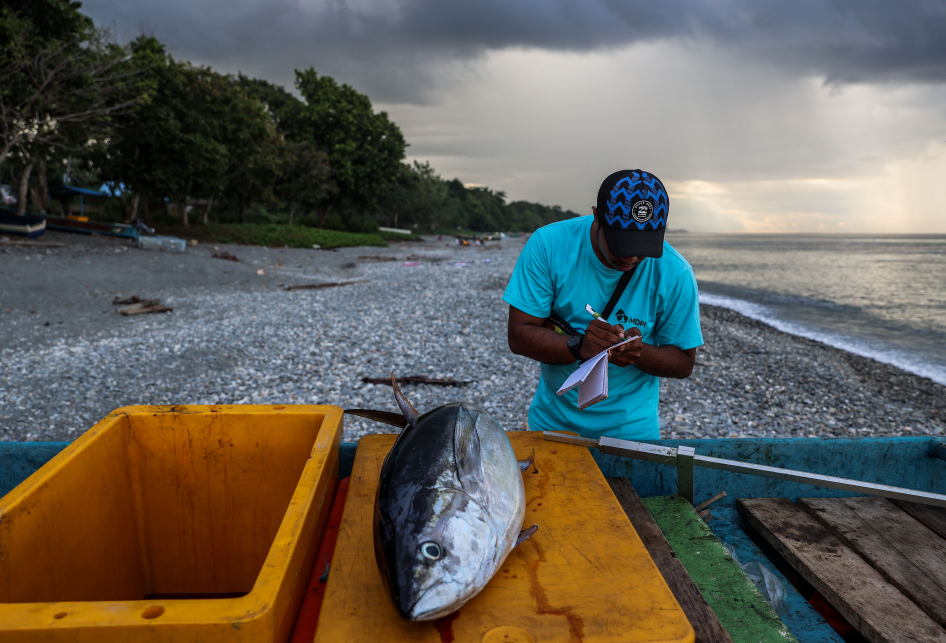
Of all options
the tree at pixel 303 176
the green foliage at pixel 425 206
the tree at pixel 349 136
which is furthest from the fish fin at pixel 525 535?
the green foliage at pixel 425 206

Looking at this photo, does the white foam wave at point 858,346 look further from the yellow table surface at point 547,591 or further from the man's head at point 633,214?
the yellow table surface at point 547,591

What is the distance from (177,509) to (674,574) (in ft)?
7.66

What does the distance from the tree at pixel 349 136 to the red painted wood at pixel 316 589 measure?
51542 millimetres

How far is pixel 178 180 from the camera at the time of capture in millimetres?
27797

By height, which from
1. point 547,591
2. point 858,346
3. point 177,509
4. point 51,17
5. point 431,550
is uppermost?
point 51,17

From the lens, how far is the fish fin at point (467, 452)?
1750 mm

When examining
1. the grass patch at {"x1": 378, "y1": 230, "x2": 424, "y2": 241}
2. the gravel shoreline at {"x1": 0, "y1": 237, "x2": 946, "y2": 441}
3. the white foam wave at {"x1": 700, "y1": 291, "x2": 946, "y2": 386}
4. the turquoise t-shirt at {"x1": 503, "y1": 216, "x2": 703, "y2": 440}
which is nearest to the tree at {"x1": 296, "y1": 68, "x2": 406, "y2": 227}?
the grass patch at {"x1": 378, "y1": 230, "x2": 424, "y2": 241}

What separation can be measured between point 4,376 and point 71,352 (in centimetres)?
139

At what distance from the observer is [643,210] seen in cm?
266

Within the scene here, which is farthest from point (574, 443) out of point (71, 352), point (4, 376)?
point (71, 352)

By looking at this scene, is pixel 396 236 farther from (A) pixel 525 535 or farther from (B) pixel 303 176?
(A) pixel 525 535

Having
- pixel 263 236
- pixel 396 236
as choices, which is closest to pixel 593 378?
pixel 263 236

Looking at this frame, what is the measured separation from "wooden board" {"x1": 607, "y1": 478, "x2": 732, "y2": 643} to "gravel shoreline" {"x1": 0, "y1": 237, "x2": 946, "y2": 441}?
4894 mm

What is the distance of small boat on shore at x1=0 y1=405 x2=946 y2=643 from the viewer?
68.4 inches
